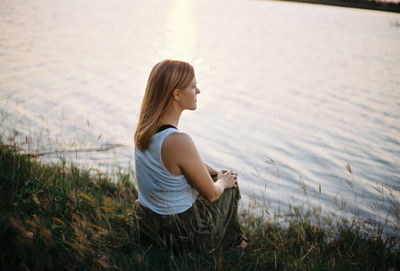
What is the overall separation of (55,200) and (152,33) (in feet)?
65.8

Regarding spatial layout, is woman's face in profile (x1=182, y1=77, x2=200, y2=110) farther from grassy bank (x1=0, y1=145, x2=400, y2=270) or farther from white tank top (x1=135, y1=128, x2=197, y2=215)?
grassy bank (x1=0, y1=145, x2=400, y2=270)

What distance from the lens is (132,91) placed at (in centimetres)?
1041

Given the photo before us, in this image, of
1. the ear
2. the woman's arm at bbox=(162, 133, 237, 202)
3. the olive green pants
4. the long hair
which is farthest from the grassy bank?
the ear

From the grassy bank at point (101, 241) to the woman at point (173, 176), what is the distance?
0.49ft

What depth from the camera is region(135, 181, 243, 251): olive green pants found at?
2619 millimetres

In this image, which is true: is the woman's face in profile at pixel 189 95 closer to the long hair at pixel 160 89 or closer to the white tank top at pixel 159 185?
the long hair at pixel 160 89

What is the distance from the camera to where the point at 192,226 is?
8.54 feet

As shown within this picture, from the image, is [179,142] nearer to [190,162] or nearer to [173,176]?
[190,162]

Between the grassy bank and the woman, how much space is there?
0.15 m

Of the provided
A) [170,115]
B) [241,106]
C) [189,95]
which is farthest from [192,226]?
[241,106]

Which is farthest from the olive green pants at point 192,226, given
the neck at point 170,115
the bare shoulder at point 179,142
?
the neck at point 170,115

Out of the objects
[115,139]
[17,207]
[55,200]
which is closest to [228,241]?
[55,200]

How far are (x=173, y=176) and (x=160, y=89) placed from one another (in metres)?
0.64

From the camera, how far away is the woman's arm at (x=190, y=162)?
240 cm
